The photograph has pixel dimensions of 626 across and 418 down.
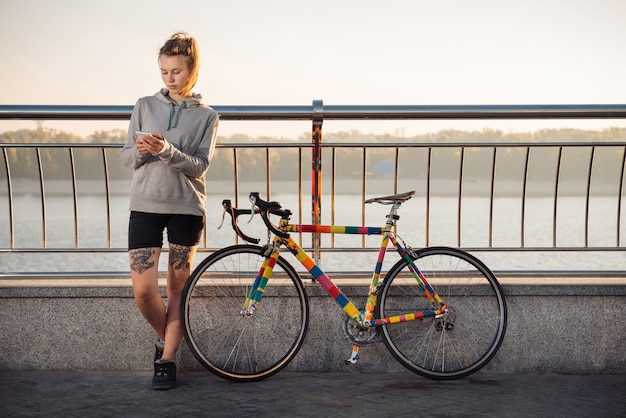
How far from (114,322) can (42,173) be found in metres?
1.30

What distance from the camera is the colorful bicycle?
4348 millimetres

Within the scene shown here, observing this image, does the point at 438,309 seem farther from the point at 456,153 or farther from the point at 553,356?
the point at 456,153

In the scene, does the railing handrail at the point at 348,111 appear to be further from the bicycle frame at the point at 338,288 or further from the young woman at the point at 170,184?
the bicycle frame at the point at 338,288

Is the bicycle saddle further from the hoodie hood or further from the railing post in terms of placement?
the hoodie hood

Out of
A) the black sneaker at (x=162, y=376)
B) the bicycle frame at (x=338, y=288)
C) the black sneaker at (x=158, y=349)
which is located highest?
the bicycle frame at (x=338, y=288)

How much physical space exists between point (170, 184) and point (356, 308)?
1.38 metres

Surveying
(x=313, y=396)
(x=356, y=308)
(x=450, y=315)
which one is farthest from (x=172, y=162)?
(x=450, y=315)

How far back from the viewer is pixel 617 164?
5.24m

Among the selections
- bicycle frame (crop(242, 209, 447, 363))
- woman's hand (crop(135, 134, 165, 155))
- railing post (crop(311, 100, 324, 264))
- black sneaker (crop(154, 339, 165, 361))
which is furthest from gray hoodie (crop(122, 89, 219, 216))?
black sneaker (crop(154, 339, 165, 361))

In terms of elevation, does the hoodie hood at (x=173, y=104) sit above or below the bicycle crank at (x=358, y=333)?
above

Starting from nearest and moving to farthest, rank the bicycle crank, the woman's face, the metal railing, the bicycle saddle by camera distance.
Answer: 1. the woman's face
2. the bicycle saddle
3. the bicycle crank
4. the metal railing

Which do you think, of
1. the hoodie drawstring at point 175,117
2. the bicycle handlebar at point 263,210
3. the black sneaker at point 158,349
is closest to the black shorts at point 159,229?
the bicycle handlebar at point 263,210

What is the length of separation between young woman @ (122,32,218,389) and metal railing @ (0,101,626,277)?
454 millimetres

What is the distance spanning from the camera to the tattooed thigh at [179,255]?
4230 millimetres
